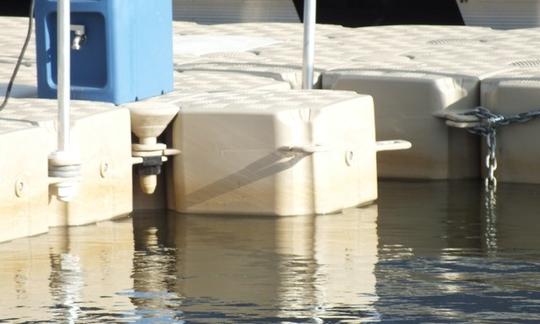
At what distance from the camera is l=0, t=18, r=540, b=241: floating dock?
26.1 feet

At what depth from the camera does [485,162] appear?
9.51 metres

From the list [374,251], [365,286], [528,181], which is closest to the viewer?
[365,286]

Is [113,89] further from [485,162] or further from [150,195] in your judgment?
[485,162]

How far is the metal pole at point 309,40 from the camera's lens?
9422 millimetres

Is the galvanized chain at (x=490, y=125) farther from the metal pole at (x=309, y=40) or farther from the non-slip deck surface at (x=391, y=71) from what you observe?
the metal pole at (x=309, y=40)

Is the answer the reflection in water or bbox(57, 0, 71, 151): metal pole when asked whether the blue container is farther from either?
the reflection in water

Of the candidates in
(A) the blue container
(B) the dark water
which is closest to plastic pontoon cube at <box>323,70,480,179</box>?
(B) the dark water

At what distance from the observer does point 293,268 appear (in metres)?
7.26

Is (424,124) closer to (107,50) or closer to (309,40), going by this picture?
(309,40)

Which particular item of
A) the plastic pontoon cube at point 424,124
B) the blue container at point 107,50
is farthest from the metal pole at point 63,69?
the plastic pontoon cube at point 424,124

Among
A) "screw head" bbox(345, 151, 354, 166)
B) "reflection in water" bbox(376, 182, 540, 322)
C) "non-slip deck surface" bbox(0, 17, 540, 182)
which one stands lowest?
"reflection in water" bbox(376, 182, 540, 322)

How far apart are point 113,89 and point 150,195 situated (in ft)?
1.92

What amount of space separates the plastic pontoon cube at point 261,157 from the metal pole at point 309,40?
3.01ft

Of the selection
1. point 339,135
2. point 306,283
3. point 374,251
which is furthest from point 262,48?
point 306,283
